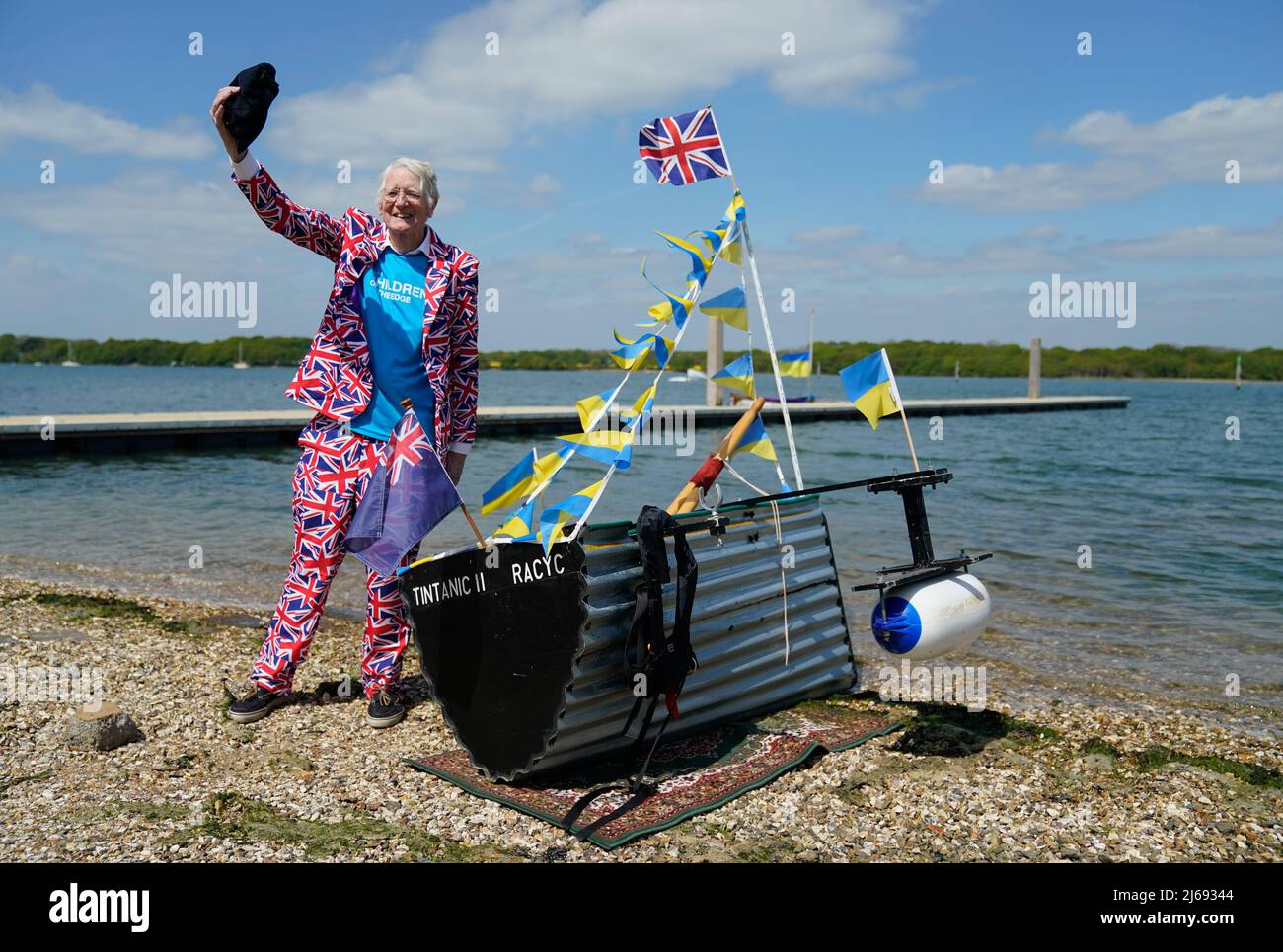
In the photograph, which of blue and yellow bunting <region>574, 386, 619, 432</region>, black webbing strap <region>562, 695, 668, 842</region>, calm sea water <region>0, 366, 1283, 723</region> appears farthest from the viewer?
calm sea water <region>0, 366, 1283, 723</region>

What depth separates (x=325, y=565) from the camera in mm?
4957

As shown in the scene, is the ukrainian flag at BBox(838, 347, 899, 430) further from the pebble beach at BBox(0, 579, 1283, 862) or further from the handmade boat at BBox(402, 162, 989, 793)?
the pebble beach at BBox(0, 579, 1283, 862)

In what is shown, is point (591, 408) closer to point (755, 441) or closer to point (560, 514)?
point (560, 514)

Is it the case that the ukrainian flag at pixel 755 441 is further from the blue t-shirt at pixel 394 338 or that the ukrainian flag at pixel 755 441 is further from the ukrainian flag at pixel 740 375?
the blue t-shirt at pixel 394 338

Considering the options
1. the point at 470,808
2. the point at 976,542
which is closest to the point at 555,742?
the point at 470,808

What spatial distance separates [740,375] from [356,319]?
1.98 metres

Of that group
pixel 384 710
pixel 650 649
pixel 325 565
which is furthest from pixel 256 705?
pixel 650 649

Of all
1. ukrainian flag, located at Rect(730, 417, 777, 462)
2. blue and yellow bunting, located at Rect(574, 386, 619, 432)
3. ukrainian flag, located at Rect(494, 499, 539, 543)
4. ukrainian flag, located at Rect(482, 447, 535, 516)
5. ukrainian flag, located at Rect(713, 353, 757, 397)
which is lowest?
ukrainian flag, located at Rect(494, 499, 539, 543)

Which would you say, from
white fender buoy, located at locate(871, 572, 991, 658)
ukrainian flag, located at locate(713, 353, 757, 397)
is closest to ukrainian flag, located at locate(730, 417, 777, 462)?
ukrainian flag, located at locate(713, 353, 757, 397)

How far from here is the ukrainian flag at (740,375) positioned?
523cm

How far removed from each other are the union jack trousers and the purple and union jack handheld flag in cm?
47

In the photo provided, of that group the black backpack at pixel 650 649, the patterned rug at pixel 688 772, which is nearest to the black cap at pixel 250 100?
the black backpack at pixel 650 649

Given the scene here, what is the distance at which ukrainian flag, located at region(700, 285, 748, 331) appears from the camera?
5.16 metres

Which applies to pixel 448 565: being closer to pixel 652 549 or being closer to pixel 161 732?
pixel 652 549
